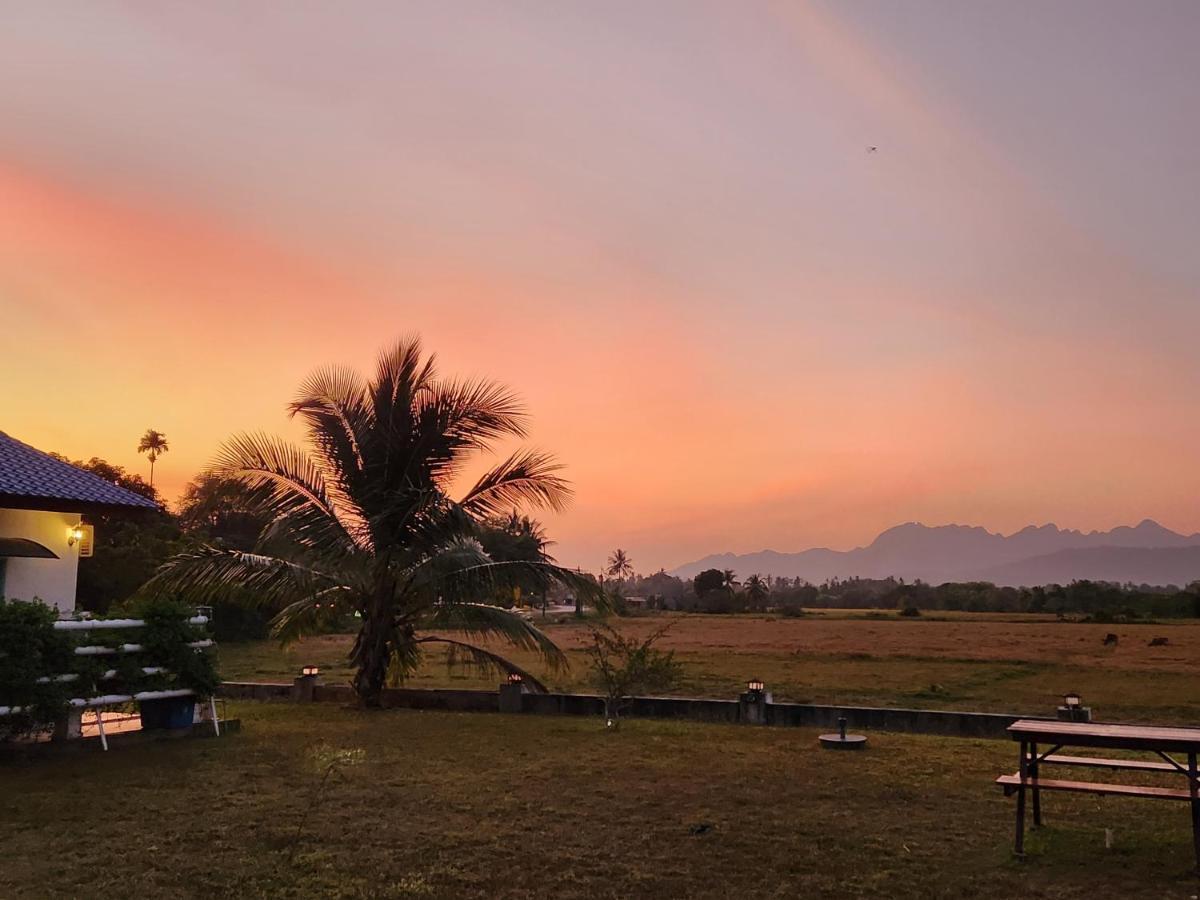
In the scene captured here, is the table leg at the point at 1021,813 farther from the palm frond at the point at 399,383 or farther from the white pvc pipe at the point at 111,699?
the palm frond at the point at 399,383

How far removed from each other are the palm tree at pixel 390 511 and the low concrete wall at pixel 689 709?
1.56 ft

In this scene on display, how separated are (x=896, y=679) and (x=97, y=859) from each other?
68.1 feet

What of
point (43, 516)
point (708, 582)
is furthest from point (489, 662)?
point (708, 582)

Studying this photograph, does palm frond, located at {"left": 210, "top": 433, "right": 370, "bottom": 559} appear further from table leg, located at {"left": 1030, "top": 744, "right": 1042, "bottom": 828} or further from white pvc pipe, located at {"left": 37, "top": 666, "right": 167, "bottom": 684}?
table leg, located at {"left": 1030, "top": 744, "right": 1042, "bottom": 828}

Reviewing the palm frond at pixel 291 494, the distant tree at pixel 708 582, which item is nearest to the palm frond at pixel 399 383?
the palm frond at pixel 291 494

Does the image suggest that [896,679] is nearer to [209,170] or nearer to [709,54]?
[709,54]

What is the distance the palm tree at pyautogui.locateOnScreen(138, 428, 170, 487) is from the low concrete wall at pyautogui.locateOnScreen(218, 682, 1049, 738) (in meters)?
59.0

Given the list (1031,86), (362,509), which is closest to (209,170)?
(362,509)

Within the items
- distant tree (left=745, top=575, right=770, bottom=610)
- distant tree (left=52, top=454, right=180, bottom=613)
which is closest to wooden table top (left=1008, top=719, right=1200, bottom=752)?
distant tree (left=52, top=454, right=180, bottom=613)

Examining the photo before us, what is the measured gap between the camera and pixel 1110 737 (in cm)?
480

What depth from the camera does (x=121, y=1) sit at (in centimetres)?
1025

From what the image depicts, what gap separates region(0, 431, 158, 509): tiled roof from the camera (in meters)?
10.7

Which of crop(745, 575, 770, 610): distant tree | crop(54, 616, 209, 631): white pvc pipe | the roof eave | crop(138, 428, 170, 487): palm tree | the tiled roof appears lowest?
crop(745, 575, 770, 610): distant tree

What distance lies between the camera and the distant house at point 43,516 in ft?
36.1
